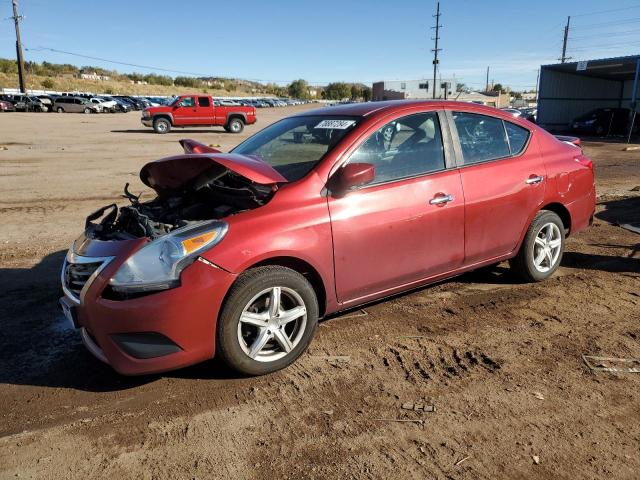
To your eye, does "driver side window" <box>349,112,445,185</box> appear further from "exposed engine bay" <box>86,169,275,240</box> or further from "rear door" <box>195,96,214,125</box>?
"rear door" <box>195,96,214,125</box>

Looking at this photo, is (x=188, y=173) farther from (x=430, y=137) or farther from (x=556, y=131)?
(x=556, y=131)

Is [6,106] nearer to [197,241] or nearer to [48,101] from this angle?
[48,101]

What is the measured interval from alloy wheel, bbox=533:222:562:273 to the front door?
1043 millimetres

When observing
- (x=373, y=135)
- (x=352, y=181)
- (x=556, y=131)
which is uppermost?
(x=373, y=135)

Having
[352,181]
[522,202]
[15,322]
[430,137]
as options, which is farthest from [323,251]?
[15,322]

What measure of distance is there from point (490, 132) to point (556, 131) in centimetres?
3272

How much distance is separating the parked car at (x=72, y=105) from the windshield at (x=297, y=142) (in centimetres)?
5341

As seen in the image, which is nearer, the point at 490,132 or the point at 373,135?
the point at 373,135

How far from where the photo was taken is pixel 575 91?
34.9 meters

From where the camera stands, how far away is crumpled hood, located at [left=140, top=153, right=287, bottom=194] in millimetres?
3326

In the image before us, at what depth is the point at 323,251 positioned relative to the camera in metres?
3.43

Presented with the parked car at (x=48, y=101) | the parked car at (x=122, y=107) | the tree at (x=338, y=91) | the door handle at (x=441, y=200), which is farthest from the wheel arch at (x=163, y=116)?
the tree at (x=338, y=91)

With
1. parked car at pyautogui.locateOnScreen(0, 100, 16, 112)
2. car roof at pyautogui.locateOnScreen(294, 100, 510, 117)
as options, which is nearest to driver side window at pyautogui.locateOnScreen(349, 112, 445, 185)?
car roof at pyautogui.locateOnScreen(294, 100, 510, 117)

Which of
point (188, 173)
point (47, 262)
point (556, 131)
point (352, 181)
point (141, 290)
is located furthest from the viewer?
point (556, 131)
